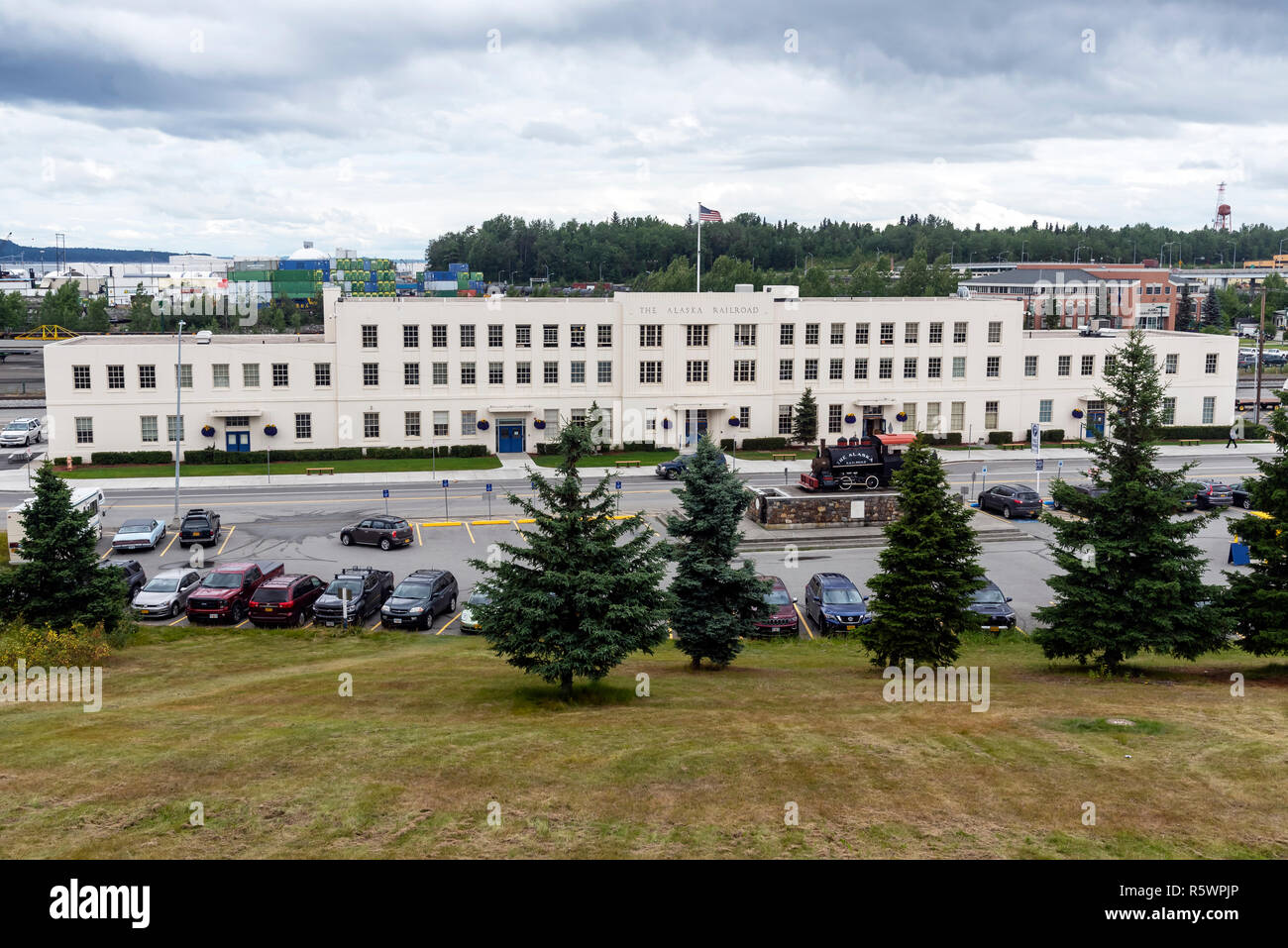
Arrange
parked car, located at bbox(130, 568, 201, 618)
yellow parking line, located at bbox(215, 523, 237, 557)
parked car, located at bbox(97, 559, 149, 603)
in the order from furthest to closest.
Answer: yellow parking line, located at bbox(215, 523, 237, 557)
parked car, located at bbox(97, 559, 149, 603)
parked car, located at bbox(130, 568, 201, 618)

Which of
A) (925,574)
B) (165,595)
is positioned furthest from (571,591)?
(165,595)

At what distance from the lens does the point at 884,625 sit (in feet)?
80.2

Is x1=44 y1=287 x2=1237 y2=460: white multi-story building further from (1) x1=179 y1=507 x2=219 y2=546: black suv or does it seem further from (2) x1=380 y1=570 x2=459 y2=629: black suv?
(2) x1=380 y1=570 x2=459 y2=629: black suv

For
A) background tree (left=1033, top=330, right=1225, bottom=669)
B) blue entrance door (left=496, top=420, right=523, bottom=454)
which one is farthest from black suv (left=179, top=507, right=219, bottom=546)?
background tree (left=1033, top=330, right=1225, bottom=669)

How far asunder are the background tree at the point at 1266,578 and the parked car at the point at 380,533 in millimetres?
28192

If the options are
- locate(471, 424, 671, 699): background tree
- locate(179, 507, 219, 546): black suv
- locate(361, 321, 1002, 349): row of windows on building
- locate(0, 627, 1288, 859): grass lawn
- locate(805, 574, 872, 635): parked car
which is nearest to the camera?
locate(0, 627, 1288, 859): grass lawn

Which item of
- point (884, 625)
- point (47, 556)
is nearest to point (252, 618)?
point (47, 556)

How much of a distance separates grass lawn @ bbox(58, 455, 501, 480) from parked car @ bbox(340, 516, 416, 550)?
17854 mm

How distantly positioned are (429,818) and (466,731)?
4925 millimetres

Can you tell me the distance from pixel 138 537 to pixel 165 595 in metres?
9.97

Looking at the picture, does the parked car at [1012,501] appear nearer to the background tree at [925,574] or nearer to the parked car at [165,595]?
the background tree at [925,574]

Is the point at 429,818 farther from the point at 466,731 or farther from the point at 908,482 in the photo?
the point at 908,482

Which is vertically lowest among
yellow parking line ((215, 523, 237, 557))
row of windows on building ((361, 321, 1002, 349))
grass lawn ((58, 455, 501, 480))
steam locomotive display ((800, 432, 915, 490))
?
yellow parking line ((215, 523, 237, 557))

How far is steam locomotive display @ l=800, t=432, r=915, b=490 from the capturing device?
53.0 metres
